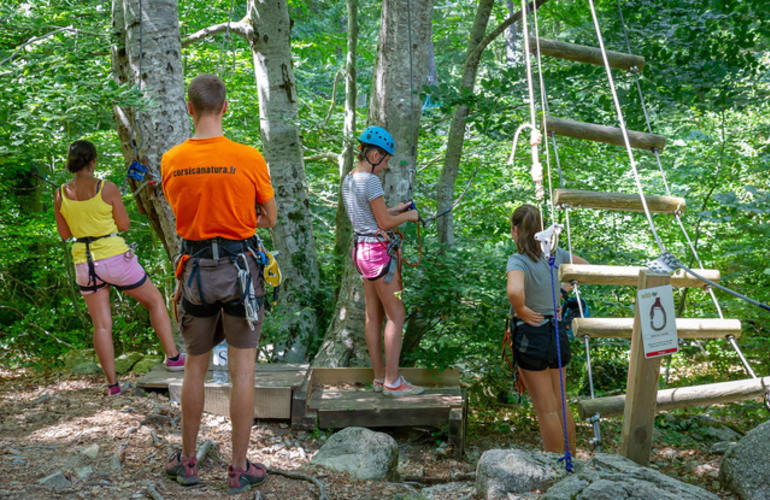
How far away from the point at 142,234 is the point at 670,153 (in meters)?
7.89

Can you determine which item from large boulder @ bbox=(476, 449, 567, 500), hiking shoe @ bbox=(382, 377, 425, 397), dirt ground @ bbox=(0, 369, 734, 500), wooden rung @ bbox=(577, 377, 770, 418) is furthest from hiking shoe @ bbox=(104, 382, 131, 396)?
wooden rung @ bbox=(577, 377, 770, 418)

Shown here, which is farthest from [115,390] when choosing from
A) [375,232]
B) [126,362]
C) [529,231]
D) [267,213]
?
[529,231]

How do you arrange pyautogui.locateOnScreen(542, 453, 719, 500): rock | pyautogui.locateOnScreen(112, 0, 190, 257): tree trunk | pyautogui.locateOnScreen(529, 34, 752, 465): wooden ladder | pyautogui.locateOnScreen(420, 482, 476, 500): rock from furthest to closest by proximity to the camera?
pyautogui.locateOnScreen(112, 0, 190, 257): tree trunk → pyautogui.locateOnScreen(420, 482, 476, 500): rock → pyautogui.locateOnScreen(529, 34, 752, 465): wooden ladder → pyautogui.locateOnScreen(542, 453, 719, 500): rock

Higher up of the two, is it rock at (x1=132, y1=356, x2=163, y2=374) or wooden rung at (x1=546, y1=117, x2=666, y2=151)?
wooden rung at (x1=546, y1=117, x2=666, y2=151)

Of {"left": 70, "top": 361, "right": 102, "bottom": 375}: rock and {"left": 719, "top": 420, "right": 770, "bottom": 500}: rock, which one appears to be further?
{"left": 70, "top": 361, "right": 102, "bottom": 375}: rock

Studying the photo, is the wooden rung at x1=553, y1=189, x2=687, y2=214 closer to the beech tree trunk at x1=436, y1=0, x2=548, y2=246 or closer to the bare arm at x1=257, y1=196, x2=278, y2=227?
the bare arm at x1=257, y1=196, x2=278, y2=227

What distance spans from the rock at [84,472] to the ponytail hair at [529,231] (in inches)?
109

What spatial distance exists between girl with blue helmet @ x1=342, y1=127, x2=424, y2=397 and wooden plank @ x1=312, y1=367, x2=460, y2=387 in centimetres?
58

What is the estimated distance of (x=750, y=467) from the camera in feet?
10.6

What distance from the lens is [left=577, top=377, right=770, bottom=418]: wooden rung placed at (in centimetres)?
322

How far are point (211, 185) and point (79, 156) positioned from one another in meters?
1.83

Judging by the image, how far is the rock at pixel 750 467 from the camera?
3166 mm

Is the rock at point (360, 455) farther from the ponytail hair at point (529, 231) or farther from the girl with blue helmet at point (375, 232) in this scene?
the ponytail hair at point (529, 231)

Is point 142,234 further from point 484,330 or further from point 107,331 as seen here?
point 484,330
